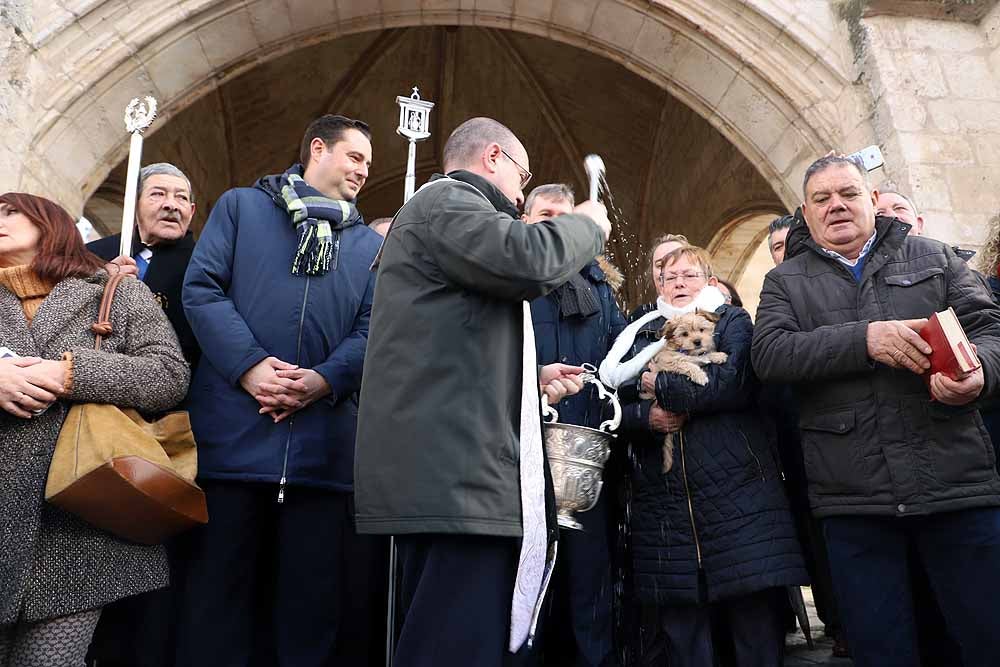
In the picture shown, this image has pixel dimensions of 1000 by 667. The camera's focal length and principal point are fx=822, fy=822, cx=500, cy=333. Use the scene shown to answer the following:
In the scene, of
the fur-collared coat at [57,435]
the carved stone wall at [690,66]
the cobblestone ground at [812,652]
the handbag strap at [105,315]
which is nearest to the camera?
the fur-collared coat at [57,435]

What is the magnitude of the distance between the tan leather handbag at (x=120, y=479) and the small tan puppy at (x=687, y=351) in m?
1.56

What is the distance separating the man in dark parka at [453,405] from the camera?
1747 mm

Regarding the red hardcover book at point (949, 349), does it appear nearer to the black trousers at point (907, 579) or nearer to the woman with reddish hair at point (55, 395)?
the black trousers at point (907, 579)

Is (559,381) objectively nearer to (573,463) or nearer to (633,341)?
(573,463)

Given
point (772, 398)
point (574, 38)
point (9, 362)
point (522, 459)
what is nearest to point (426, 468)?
point (522, 459)

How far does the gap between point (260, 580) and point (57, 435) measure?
0.76m

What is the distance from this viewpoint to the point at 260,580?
8.49 ft

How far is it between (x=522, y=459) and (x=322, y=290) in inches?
45.5

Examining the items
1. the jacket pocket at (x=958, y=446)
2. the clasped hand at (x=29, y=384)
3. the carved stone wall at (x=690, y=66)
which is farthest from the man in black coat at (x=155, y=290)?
the jacket pocket at (x=958, y=446)

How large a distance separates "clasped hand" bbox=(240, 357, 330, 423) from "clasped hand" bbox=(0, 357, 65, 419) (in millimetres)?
516

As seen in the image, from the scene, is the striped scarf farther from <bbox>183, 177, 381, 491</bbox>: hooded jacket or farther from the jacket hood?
the jacket hood

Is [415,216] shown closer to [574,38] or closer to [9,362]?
[9,362]

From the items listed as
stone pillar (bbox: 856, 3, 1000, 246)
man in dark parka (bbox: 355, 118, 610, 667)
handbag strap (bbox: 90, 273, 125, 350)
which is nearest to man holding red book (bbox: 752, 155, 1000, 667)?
man in dark parka (bbox: 355, 118, 610, 667)

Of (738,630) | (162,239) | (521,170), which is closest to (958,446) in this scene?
(738,630)
